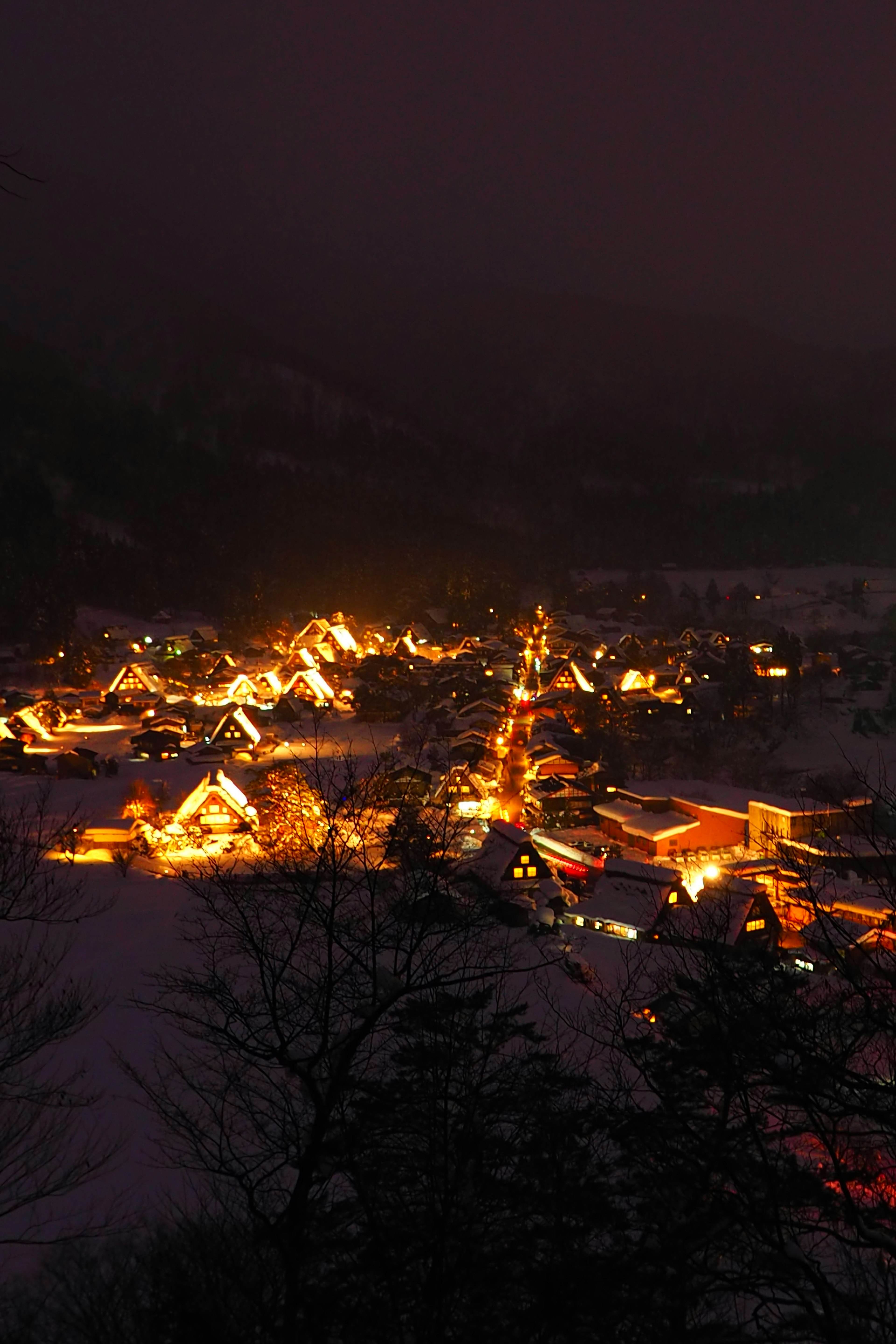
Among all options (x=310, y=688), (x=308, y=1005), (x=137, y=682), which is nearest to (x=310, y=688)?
(x=310, y=688)

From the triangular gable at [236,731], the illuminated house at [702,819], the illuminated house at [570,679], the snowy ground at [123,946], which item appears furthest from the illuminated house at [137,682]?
the illuminated house at [702,819]

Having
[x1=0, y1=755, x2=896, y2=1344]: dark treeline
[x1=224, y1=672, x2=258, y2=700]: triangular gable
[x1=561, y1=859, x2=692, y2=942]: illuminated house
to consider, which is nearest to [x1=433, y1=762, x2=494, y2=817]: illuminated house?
[x1=561, y1=859, x2=692, y2=942]: illuminated house

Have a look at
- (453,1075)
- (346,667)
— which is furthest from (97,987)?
(346,667)

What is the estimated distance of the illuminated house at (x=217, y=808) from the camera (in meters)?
10.8

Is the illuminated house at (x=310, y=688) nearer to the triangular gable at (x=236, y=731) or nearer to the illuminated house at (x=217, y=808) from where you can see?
the triangular gable at (x=236, y=731)

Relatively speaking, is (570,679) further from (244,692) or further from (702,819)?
(702,819)

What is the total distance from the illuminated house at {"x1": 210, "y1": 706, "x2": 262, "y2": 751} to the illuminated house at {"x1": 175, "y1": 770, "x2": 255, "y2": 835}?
13.3 ft

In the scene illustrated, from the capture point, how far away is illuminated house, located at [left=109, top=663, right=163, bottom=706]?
67.9 feet

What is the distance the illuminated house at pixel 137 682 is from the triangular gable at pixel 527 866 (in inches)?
541

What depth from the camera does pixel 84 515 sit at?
39.6 meters

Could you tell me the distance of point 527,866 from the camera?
995 centimetres

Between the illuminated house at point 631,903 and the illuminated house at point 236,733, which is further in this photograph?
the illuminated house at point 236,733

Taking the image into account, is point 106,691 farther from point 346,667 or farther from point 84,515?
point 84,515

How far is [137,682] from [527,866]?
15203 mm
